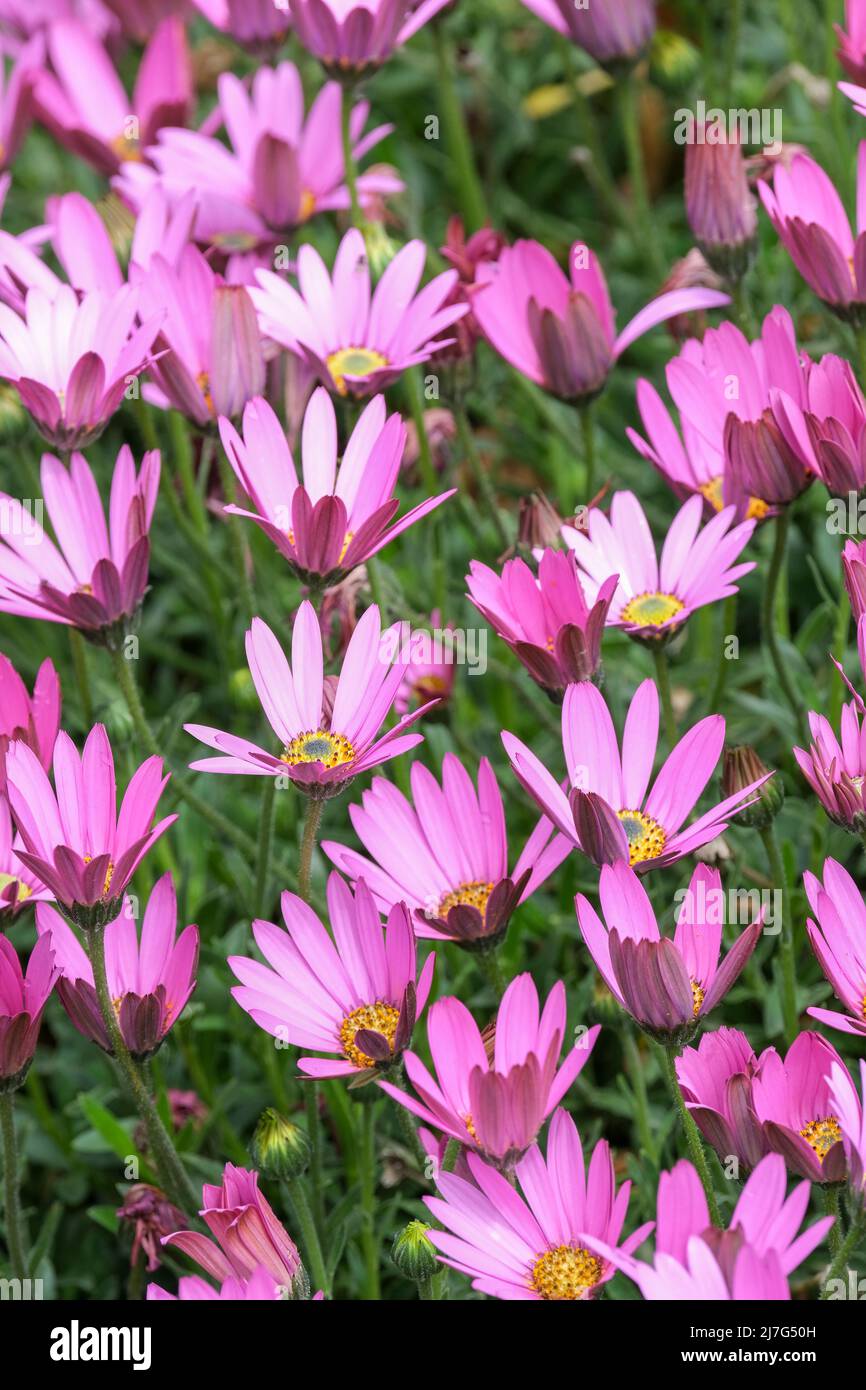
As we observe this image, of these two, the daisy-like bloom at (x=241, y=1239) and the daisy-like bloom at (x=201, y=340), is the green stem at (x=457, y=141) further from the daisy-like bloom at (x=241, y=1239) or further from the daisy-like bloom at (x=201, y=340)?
the daisy-like bloom at (x=241, y=1239)

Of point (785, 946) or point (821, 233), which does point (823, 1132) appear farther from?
point (821, 233)

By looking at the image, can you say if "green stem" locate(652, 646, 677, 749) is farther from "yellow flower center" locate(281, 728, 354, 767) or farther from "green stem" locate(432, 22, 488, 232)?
"green stem" locate(432, 22, 488, 232)

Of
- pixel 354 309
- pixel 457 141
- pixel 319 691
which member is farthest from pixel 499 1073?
pixel 457 141

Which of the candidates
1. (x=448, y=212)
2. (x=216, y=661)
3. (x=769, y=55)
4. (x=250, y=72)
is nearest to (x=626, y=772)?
(x=216, y=661)

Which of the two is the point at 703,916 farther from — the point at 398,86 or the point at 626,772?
the point at 398,86

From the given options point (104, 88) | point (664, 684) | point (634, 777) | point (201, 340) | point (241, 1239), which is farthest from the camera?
point (104, 88)

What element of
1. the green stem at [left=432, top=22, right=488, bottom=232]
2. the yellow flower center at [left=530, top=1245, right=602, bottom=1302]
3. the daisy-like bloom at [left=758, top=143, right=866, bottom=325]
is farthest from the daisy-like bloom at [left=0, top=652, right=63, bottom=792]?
the green stem at [left=432, top=22, right=488, bottom=232]

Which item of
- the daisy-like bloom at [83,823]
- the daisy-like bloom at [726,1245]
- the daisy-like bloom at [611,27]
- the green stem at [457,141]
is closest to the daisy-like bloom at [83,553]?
the daisy-like bloom at [83,823]
